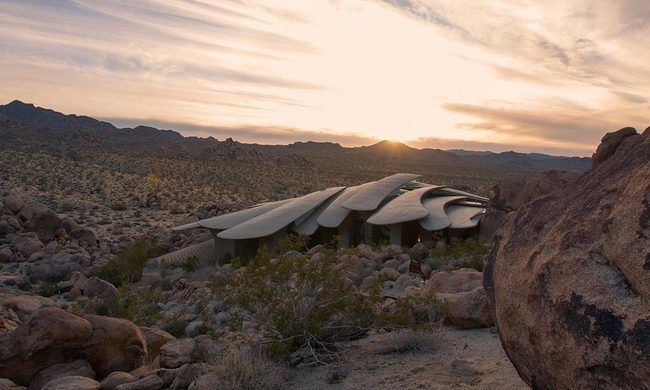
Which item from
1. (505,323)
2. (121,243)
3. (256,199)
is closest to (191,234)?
(121,243)

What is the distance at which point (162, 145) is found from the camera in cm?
9962

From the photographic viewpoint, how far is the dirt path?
523 cm

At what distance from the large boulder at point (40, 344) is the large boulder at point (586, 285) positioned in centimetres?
503

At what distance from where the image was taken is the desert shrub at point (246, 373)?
17.4 ft

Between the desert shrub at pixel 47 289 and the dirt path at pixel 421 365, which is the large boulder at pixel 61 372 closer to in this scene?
the dirt path at pixel 421 365

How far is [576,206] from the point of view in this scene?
387 centimetres

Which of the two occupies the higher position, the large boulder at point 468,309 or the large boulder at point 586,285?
the large boulder at point 586,285

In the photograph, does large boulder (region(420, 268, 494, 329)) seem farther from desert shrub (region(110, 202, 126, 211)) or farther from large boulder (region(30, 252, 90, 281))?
desert shrub (region(110, 202, 126, 211))

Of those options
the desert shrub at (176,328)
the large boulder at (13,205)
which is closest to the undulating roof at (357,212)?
the large boulder at (13,205)

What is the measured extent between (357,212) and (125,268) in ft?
27.2

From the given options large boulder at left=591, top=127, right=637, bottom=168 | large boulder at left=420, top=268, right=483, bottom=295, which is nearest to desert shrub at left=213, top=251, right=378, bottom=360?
large boulder at left=420, top=268, right=483, bottom=295

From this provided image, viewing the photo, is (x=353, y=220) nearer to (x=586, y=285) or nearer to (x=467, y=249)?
(x=467, y=249)

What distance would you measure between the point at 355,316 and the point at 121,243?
572 inches

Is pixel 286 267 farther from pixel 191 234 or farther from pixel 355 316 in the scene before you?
pixel 191 234
